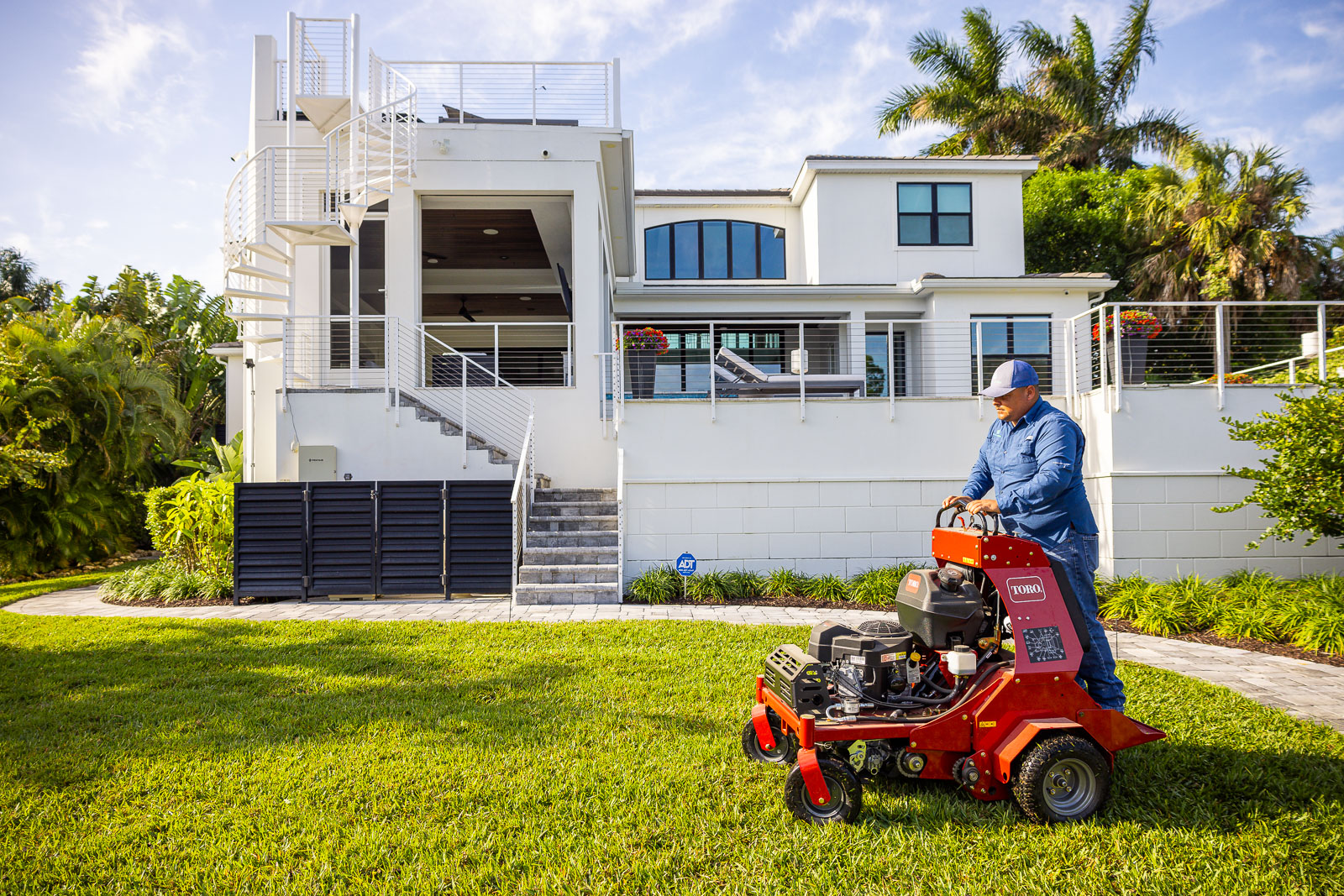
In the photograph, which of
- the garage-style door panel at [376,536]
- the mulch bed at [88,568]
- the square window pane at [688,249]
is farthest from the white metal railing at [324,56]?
the square window pane at [688,249]

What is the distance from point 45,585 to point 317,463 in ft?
15.6

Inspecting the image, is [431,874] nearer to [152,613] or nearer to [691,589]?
[691,589]

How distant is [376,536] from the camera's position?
905cm

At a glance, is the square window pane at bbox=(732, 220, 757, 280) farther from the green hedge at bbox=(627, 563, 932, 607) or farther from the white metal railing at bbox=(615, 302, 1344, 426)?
the green hedge at bbox=(627, 563, 932, 607)

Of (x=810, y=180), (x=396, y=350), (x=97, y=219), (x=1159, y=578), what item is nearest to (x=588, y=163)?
(x=396, y=350)

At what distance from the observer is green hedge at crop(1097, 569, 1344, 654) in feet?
22.0

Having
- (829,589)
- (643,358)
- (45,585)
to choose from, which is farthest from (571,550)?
(45,585)

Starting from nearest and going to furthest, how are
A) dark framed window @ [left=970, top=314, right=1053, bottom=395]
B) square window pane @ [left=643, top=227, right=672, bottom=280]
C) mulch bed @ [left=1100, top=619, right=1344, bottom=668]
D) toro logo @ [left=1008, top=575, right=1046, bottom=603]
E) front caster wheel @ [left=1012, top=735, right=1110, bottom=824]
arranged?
front caster wheel @ [left=1012, top=735, right=1110, bottom=824], toro logo @ [left=1008, top=575, right=1046, bottom=603], mulch bed @ [left=1100, top=619, right=1344, bottom=668], dark framed window @ [left=970, top=314, right=1053, bottom=395], square window pane @ [left=643, top=227, right=672, bottom=280]

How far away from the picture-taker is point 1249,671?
5.83 m

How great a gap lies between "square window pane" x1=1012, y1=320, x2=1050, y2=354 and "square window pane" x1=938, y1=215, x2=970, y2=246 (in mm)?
3286

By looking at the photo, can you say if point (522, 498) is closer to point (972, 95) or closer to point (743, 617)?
point (743, 617)

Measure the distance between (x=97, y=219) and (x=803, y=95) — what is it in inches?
357

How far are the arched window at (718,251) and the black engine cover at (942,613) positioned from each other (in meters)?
17.0

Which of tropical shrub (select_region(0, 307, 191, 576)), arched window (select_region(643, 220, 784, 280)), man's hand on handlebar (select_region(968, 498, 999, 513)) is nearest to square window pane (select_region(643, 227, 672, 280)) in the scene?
arched window (select_region(643, 220, 784, 280))
